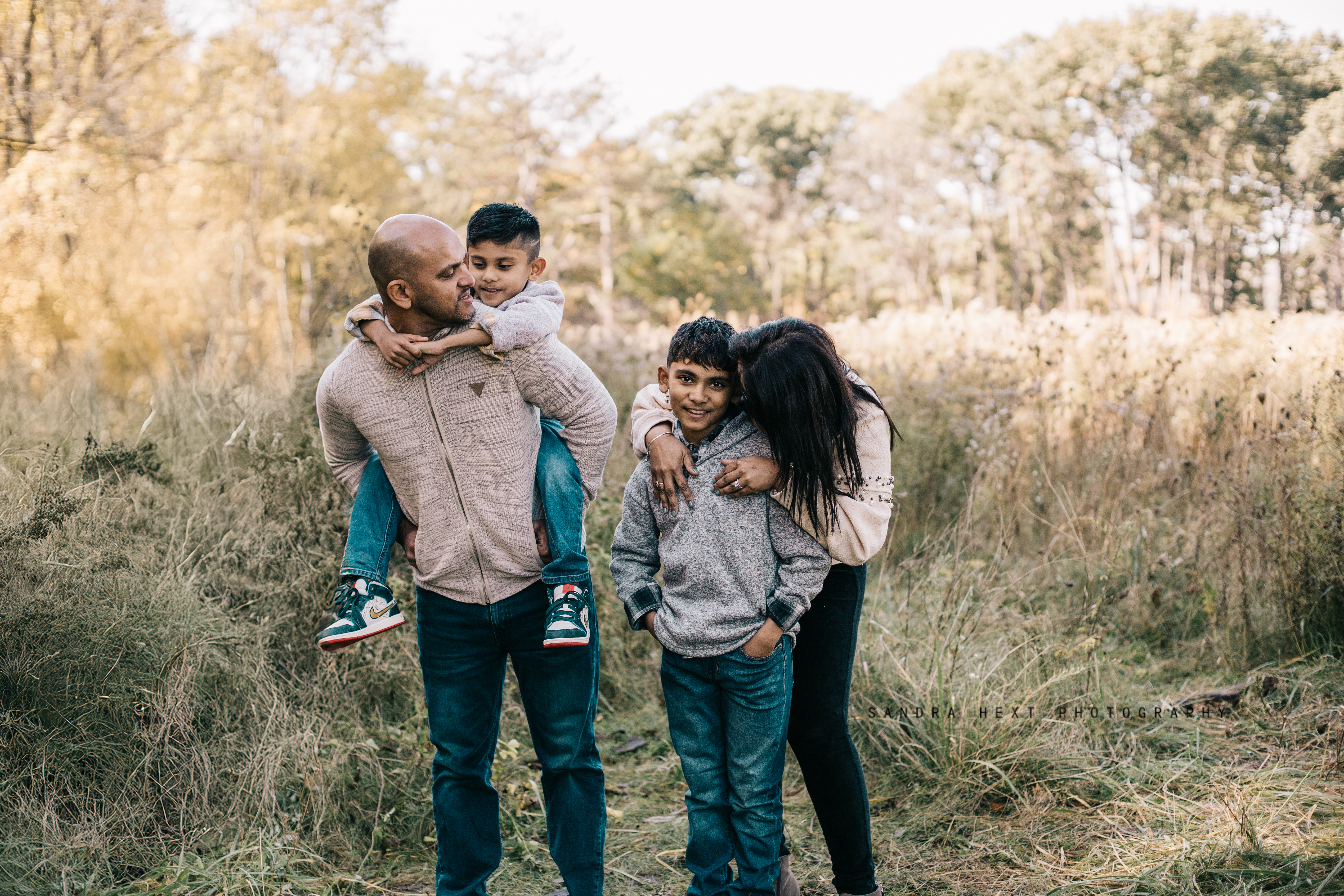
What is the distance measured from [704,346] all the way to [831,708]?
972mm

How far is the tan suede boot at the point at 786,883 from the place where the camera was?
2451mm

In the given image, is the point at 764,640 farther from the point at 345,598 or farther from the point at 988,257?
the point at 988,257

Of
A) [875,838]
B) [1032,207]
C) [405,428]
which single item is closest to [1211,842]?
[875,838]

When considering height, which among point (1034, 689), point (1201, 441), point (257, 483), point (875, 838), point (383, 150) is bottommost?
point (875, 838)

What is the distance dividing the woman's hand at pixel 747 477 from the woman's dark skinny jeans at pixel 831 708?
13.0 inches

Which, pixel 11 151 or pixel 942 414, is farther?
pixel 942 414

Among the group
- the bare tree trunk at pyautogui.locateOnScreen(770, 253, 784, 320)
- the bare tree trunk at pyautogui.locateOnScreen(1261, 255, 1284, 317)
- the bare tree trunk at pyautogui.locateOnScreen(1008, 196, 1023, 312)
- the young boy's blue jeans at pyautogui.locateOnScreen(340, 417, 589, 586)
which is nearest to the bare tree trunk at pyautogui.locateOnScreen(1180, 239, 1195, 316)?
the bare tree trunk at pyautogui.locateOnScreen(1261, 255, 1284, 317)

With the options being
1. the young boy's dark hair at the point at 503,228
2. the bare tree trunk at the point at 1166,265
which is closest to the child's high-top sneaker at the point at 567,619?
the young boy's dark hair at the point at 503,228

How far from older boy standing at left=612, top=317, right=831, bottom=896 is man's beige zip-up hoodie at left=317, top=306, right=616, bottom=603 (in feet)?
0.89

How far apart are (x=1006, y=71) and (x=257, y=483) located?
3615 cm

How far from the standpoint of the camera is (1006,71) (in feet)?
110

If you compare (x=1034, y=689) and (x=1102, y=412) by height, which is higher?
(x=1102, y=412)

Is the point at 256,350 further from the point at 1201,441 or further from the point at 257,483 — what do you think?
the point at 1201,441

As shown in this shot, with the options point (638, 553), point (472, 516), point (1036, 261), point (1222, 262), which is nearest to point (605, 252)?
point (1036, 261)
